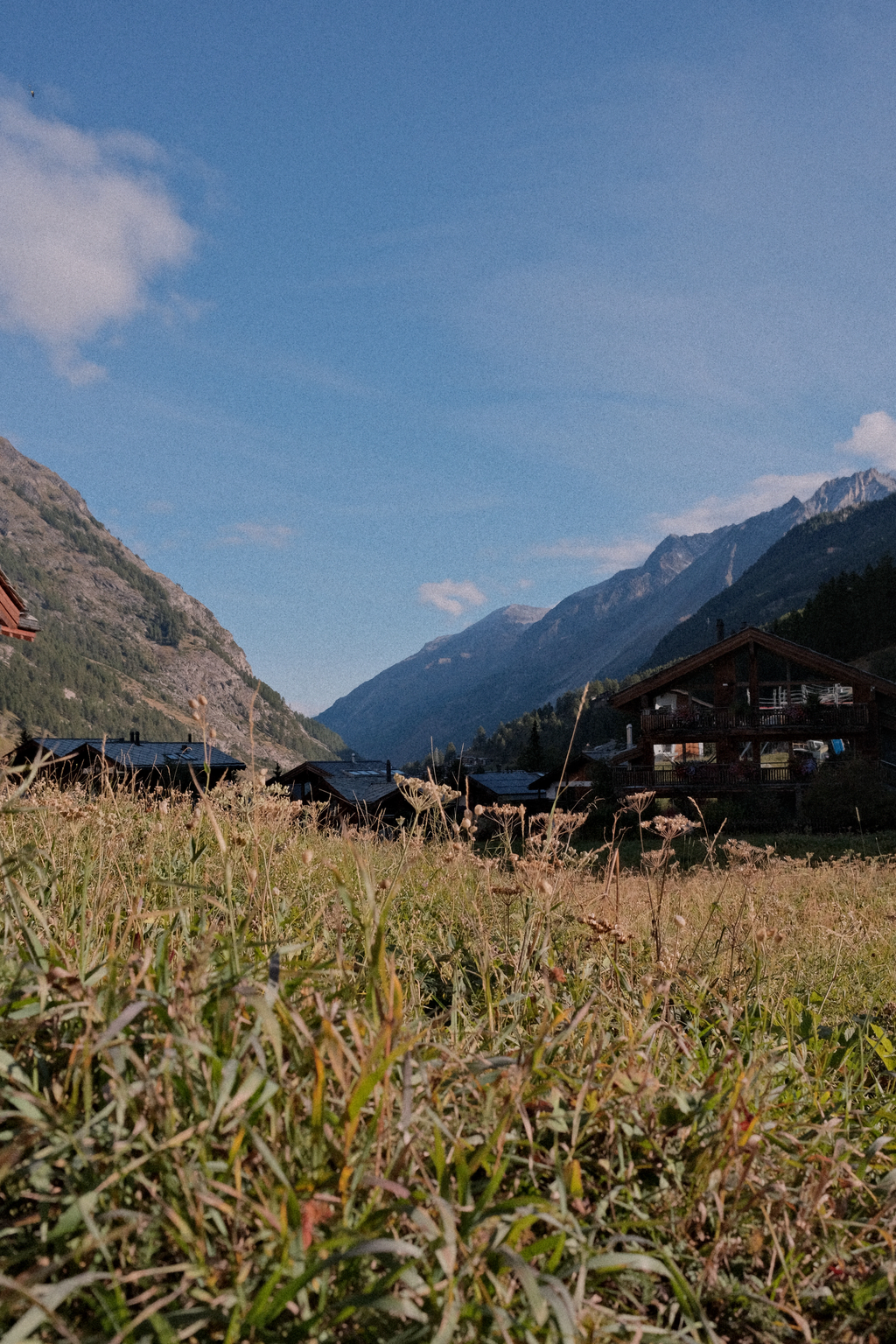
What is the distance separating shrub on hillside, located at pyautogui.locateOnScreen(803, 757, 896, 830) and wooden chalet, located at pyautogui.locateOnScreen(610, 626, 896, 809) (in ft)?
14.4

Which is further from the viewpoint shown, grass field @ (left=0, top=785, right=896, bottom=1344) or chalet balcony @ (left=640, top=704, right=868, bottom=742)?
chalet balcony @ (left=640, top=704, right=868, bottom=742)

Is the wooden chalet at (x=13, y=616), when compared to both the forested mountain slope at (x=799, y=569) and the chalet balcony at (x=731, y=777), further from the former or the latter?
the forested mountain slope at (x=799, y=569)

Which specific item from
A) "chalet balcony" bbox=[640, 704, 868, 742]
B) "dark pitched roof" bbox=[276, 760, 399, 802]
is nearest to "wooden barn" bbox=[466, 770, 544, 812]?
"dark pitched roof" bbox=[276, 760, 399, 802]

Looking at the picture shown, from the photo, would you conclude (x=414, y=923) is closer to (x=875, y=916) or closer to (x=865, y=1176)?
(x=865, y=1176)

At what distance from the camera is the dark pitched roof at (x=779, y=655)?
35.8 m

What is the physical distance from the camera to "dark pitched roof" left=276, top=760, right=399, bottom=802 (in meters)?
40.8

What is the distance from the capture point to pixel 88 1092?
1568 millimetres

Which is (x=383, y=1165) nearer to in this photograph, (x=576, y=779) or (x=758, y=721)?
(x=758, y=721)

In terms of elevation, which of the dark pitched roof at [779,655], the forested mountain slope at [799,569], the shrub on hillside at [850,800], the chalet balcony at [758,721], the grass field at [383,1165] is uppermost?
the forested mountain slope at [799,569]

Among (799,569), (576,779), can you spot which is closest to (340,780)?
(576,779)

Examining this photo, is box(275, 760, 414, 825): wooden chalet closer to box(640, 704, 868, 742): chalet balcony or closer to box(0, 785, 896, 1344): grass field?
box(640, 704, 868, 742): chalet balcony

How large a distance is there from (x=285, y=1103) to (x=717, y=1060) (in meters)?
1.35

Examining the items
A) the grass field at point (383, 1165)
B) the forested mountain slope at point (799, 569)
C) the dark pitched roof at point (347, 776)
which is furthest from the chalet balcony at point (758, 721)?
the forested mountain slope at point (799, 569)

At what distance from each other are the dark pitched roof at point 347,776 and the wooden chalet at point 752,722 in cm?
1184
